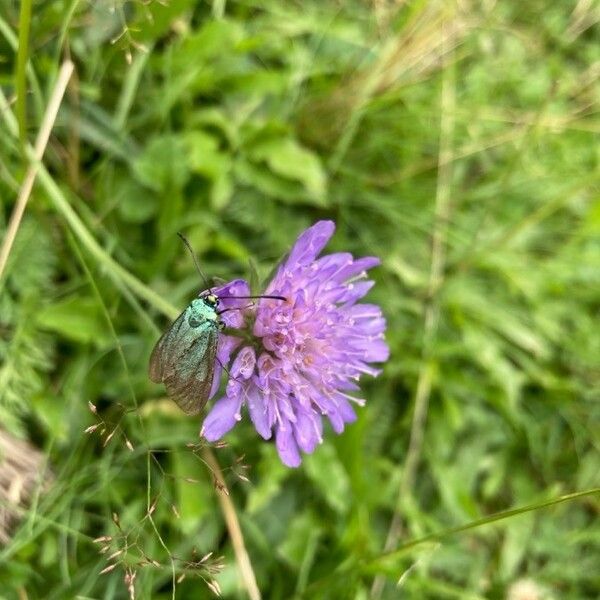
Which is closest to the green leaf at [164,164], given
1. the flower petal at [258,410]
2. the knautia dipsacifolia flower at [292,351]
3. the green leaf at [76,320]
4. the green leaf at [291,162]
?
the green leaf at [291,162]

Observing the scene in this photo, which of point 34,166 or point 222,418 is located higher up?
point 34,166

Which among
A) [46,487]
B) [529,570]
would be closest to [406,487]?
[529,570]

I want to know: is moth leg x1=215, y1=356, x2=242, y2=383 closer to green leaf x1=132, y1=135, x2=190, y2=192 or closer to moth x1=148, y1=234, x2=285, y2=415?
moth x1=148, y1=234, x2=285, y2=415

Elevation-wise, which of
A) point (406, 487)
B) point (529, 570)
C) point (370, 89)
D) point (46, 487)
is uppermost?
point (370, 89)

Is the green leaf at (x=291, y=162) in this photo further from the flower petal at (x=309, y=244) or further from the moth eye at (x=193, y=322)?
the moth eye at (x=193, y=322)

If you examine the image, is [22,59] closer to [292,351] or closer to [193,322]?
[193,322]

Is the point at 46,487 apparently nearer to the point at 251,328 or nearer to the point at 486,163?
the point at 251,328

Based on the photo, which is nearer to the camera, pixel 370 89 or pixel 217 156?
pixel 217 156

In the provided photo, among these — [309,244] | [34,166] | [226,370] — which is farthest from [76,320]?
[309,244]
